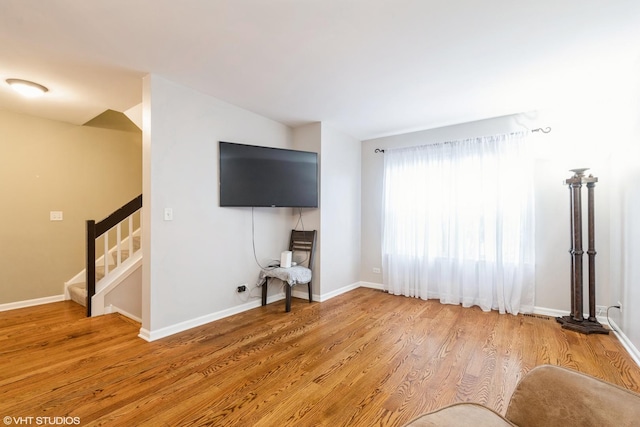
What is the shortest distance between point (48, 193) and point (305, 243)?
3.51 m

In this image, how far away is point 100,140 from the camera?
441 cm

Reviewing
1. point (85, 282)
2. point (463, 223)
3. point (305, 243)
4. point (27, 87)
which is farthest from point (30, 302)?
point (463, 223)

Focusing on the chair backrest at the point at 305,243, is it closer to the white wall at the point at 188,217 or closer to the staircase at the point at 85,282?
the white wall at the point at 188,217

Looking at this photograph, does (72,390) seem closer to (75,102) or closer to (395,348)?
(395,348)

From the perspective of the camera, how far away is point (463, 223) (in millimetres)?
3873

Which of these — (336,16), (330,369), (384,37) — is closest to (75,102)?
(336,16)

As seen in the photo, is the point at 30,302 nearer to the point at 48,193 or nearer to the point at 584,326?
the point at 48,193

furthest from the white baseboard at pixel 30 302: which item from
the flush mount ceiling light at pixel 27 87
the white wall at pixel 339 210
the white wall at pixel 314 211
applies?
the white wall at pixel 339 210

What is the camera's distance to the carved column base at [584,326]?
2.87m

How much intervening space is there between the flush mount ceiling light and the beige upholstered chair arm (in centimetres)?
449

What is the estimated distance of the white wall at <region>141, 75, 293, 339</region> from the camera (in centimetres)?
276

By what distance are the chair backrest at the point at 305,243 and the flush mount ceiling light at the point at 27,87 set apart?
3167 mm

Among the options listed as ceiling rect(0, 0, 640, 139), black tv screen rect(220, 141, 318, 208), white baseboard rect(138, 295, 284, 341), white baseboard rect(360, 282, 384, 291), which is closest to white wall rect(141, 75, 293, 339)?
white baseboard rect(138, 295, 284, 341)

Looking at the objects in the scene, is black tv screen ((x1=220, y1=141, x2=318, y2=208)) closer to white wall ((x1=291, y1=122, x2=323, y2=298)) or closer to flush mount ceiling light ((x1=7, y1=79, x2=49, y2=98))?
white wall ((x1=291, y1=122, x2=323, y2=298))
